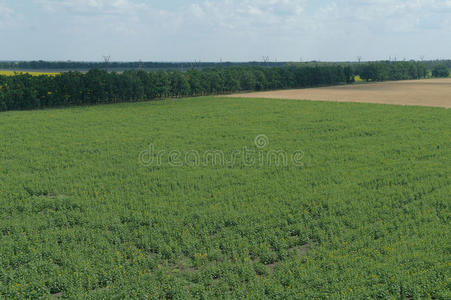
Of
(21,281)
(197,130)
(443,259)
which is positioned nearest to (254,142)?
(197,130)

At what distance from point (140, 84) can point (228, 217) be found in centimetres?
6480

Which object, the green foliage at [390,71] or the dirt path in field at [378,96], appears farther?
the green foliage at [390,71]

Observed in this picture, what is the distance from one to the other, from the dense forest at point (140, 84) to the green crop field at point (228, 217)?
105ft

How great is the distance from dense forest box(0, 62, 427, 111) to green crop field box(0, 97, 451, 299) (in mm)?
31861

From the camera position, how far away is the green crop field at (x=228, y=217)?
37.8 ft

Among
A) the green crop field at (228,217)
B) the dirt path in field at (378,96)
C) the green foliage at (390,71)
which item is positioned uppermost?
the green foliage at (390,71)

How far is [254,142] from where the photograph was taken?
105ft

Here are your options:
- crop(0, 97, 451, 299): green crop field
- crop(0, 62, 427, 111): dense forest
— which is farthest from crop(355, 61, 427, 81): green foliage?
crop(0, 97, 451, 299): green crop field

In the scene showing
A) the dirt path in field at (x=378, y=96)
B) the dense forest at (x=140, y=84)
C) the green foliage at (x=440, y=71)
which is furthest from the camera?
the green foliage at (x=440, y=71)

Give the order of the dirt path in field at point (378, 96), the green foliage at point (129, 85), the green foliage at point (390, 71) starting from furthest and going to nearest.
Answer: the green foliage at point (390, 71), the dirt path in field at point (378, 96), the green foliage at point (129, 85)

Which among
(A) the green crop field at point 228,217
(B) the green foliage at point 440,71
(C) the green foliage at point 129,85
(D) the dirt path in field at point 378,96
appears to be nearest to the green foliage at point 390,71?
(B) the green foliage at point 440,71

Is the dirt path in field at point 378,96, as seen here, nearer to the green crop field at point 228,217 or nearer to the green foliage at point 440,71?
the green crop field at point 228,217

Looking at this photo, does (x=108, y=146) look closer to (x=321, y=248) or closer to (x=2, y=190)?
(x=2, y=190)

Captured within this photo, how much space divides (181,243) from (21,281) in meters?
5.60
